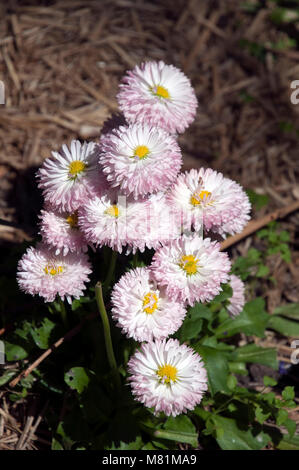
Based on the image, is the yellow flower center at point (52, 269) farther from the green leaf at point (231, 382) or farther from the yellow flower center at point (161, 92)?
the green leaf at point (231, 382)

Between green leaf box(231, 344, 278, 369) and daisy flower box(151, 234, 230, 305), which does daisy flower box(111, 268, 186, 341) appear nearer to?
daisy flower box(151, 234, 230, 305)

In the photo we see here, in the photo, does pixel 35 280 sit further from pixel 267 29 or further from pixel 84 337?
pixel 267 29

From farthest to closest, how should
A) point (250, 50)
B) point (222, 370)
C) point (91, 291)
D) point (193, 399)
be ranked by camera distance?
point (250, 50)
point (91, 291)
point (222, 370)
point (193, 399)

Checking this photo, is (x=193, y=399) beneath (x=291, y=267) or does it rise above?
beneath

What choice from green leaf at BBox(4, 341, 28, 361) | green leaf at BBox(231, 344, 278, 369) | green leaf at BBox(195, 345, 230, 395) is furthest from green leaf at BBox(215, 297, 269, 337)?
green leaf at BBox(4, 341, 28, 361)
